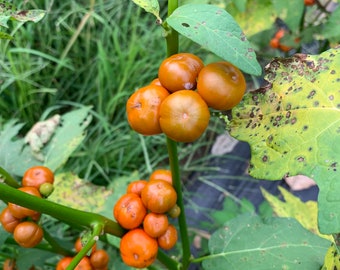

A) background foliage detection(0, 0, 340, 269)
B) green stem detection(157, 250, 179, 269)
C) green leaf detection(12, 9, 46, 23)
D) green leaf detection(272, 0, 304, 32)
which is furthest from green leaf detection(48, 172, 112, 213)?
green leaf detection(272, 0, 304, 32)

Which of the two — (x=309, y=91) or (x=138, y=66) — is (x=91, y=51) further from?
(x=309, y=91)

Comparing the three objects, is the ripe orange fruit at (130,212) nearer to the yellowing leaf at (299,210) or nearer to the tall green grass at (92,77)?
the yellowing leaf at (299,210)

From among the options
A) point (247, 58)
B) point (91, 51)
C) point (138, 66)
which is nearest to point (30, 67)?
point (91, 51)

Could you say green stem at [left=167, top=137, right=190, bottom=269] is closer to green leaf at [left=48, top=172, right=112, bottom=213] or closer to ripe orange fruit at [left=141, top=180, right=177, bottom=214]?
ripe orange fruit at [left=141, top=180, right=177, bottom=214]

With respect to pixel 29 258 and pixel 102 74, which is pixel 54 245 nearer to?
pixel 29 258

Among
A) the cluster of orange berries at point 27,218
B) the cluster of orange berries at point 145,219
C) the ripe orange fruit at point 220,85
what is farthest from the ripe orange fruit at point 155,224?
the ripe orange fruit at point 220,85
